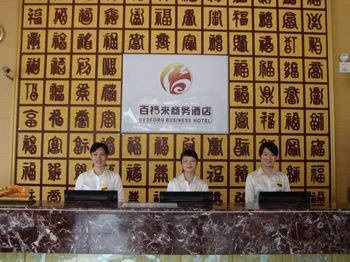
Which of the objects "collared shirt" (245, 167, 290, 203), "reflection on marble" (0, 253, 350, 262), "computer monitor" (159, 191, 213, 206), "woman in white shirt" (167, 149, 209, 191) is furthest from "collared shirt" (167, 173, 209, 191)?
"reflection on marble" (0, 253, 350, 262)

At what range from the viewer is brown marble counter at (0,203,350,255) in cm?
204

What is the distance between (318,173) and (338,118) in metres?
0.66

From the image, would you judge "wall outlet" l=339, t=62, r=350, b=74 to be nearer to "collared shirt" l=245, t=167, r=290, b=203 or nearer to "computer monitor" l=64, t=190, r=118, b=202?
"collared shirt" l=245, t=167, r=290, b=203

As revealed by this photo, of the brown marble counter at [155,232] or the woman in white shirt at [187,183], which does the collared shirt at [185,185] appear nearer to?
the woman in white shirt at [187,183]

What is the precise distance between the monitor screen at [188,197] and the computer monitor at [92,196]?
1.04 ft

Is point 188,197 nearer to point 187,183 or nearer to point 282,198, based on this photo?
point 282,198

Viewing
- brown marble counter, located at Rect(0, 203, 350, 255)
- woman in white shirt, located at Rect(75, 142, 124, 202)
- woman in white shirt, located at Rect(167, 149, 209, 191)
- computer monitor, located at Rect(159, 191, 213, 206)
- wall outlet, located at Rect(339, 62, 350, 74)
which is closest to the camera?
brown marble counter, located at Rect(0, 203, 350, 255)

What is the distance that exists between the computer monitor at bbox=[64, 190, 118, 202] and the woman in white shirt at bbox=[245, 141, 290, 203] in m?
1.39

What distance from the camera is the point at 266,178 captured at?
3.55 meters

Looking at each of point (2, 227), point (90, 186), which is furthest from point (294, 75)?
point (2, 227)

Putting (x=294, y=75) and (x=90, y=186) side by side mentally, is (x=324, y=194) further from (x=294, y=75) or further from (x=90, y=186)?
(x=90, y=186)

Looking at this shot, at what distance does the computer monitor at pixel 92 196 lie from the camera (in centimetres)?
248

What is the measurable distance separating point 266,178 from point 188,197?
1.30 m

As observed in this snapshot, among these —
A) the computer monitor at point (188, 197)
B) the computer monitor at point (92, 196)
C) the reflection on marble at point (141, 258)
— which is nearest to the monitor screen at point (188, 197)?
the computer monitor at point (188, 197)
